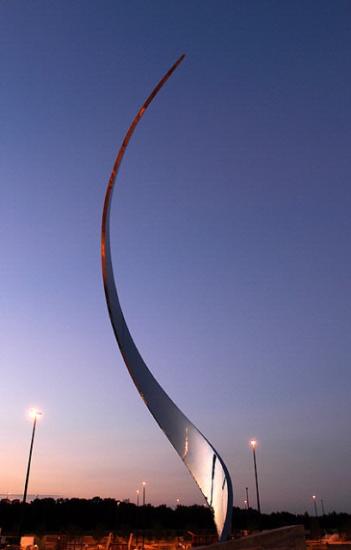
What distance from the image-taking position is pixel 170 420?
34.7 ft

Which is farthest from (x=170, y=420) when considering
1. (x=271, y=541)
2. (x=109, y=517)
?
(x=109, y=517)

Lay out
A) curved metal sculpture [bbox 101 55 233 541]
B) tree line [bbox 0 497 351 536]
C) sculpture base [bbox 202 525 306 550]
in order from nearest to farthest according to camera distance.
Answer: sculpture base [bbox 202 525 306 550]
curved metal sculpture [bbox 101 55 233 541]
tree line [bbox 0 497 351 536]

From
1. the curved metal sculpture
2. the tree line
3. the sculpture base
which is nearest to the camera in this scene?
the sculpture base

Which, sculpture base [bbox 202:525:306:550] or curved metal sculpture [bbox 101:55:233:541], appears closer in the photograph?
sculpture base [bbox 202:525:306:550]

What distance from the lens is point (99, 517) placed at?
243 ft

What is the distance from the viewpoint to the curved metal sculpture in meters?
10.3

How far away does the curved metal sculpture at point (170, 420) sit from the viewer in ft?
33.8

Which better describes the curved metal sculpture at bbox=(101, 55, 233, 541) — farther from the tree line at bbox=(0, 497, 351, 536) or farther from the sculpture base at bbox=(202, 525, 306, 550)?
the tree line at bbox=(0, 497, 351, 536)

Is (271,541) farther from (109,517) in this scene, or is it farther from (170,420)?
(109,517)

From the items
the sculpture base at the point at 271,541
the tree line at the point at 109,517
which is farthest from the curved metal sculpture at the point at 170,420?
the tree line at the point at 109,517

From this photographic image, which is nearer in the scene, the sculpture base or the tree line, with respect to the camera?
the sculpture base

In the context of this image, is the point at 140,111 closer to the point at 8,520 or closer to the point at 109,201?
the point at 109,201

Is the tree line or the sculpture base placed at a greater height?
the tree line

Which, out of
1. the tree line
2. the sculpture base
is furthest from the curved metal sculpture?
the tree line
